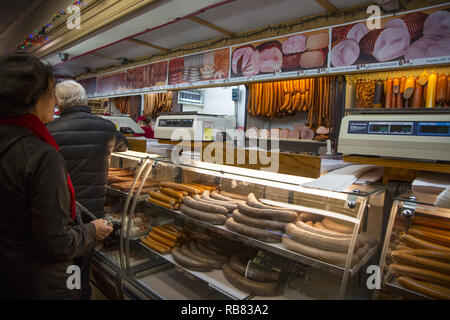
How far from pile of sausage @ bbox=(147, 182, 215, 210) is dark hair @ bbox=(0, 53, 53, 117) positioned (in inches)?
51.5

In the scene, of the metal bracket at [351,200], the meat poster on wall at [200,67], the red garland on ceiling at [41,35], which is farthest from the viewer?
the meat poster on wall at [200,67]

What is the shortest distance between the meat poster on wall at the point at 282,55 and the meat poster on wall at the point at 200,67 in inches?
8.6

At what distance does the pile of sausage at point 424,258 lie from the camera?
1.32 metres

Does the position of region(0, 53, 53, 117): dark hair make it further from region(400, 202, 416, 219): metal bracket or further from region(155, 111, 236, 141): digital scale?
region(155, 111, 236, 141): digital scale

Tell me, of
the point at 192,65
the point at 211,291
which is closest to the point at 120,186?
the point at 211,291

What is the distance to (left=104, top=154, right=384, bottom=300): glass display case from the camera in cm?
156

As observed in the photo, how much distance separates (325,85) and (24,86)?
12.6 feet

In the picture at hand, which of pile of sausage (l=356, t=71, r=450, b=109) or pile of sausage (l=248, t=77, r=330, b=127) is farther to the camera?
pile of sausage (l=248, t=77, r=330, b=127)

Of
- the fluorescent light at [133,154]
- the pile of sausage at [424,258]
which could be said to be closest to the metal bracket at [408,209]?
the pile of sausage at [424,258]

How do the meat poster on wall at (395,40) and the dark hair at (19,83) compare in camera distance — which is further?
the meat poster on wall at (395,40)

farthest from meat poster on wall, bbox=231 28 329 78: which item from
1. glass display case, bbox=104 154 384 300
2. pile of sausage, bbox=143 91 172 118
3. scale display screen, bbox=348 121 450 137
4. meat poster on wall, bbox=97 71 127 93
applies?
meat poster on wall, bbox=97 71 127 93

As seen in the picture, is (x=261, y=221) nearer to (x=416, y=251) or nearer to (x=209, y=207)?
(x=209, y=207)

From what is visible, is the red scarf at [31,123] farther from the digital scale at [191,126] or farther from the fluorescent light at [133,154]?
the digital scale at [191,126]

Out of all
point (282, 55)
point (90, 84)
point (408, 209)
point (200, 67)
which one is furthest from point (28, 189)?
point (90, 84)
